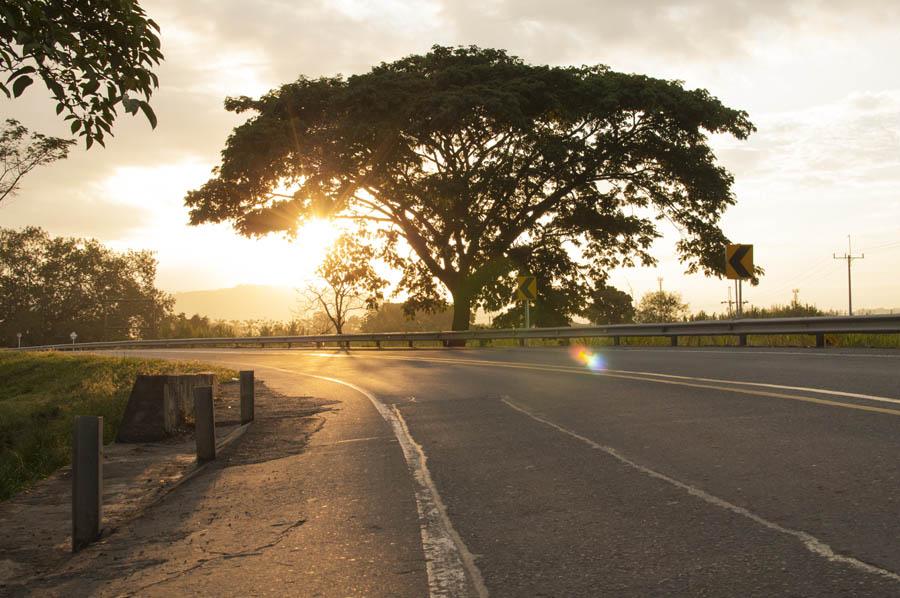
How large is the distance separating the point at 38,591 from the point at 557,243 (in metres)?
32.5

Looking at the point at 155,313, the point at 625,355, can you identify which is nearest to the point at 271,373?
the point at 625,355

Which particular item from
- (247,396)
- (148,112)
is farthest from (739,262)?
(148,112)

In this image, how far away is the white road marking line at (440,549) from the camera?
3.79 metres

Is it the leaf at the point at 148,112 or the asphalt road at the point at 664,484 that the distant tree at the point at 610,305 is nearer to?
the asphalt road at the point at 664,484

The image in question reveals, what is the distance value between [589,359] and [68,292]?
9112cm

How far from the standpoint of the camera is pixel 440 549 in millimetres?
4438

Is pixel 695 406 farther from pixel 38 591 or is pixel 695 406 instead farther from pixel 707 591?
pixel 38 591

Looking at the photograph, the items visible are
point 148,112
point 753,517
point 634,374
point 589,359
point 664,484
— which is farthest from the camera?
point 589,359

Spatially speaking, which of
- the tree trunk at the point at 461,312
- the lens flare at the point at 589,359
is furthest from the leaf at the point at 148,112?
the tree trunk at the point at 461,312

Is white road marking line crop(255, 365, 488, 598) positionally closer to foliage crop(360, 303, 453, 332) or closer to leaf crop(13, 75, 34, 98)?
leaf crop(13, 75, 34, 98)

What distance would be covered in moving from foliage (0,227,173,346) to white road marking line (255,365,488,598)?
3711 inches

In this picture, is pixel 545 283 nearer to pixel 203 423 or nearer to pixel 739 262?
pixel 739 262

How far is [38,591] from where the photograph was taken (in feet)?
13.9


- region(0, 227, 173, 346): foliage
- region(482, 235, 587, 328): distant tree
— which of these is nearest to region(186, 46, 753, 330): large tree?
region(482, 235, 587, 328): distant tree
